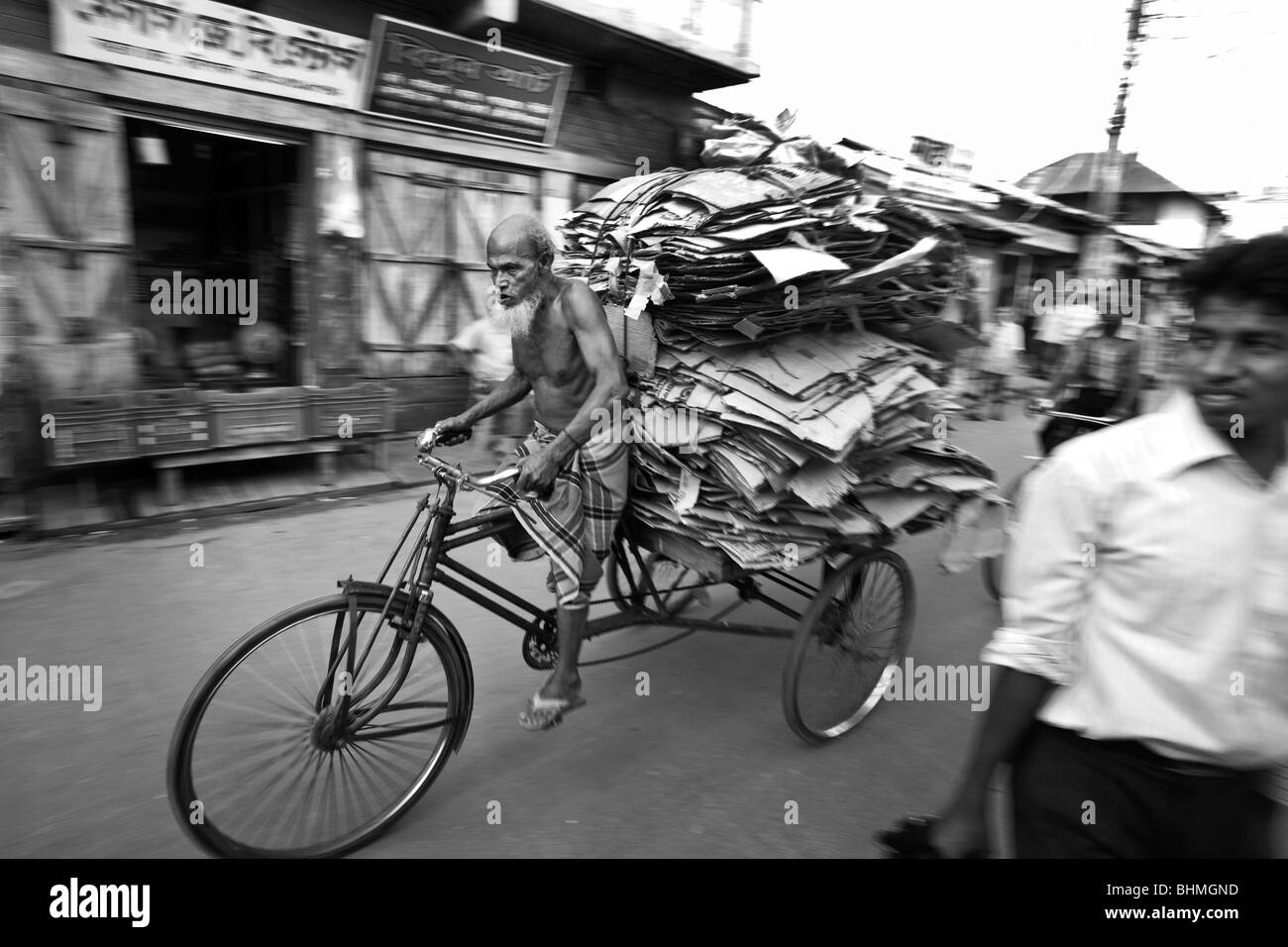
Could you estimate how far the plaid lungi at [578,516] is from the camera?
9.09 ft

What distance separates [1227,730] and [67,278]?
6.68 metres

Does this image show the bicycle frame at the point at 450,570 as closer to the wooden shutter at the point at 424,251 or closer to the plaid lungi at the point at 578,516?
the plaid lungi at the point at 578,516

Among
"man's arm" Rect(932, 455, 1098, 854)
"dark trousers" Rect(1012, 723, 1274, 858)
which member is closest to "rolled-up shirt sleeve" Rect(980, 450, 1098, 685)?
"man's arm" Rect(932, 455, 1098, 854)

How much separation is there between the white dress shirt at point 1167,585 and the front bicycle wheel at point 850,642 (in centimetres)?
173

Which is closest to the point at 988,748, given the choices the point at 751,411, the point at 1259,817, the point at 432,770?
the point at 1259,817

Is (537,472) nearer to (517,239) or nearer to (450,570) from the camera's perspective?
(450,570)

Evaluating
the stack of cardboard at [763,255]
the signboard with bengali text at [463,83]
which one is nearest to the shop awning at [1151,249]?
the signboard with bengali text at [463,83]

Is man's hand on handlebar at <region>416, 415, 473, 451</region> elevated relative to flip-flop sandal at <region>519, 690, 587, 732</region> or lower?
elevated

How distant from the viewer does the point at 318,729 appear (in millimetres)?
2408

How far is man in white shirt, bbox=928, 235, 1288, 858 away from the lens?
130 centimetres

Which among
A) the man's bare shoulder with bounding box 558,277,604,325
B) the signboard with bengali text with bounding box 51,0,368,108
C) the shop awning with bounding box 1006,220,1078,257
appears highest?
the shop awning with bounding box 1006,220,1078,257

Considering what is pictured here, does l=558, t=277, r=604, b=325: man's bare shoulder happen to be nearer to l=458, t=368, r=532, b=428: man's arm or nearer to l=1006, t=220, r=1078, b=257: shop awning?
l=458, t=368, r=532, b=428: man's arm

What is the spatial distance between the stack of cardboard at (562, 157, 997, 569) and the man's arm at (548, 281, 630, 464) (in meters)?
0.20

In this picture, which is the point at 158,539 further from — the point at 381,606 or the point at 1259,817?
the point at 1259,817
